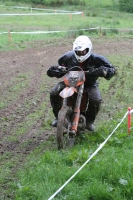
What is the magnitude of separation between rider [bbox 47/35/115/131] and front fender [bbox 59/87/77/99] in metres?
0.38

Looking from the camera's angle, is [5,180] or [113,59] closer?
[5,180]

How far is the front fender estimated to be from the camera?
22.6 feet

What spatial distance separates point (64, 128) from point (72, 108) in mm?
502

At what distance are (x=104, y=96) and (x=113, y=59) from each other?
580cm

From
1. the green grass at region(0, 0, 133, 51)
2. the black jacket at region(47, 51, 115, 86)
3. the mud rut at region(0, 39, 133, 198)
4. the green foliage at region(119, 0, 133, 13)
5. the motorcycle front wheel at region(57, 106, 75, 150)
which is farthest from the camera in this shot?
the green foliage at region(119, 0, 133, 13)

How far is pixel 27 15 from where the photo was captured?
113 ft

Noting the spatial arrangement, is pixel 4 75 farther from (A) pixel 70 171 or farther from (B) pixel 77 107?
(A) pixel 70 171

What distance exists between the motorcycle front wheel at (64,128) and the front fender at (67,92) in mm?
193

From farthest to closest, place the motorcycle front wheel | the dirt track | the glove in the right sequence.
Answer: the dirt track, the glove, the motorcycle front wheel

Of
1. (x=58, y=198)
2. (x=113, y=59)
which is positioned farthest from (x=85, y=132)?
(x=113, y=59)

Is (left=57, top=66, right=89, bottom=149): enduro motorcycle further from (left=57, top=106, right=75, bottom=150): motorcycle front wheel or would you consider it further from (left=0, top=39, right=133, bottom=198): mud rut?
(left=0, top=39, right=133, bottom=198): mud rut

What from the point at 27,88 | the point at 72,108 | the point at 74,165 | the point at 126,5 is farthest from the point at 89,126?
the point at 126,5

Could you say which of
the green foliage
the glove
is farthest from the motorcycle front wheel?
the green foliage

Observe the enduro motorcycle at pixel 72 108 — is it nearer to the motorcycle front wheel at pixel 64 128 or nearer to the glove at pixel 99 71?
the motorcycle front wheel at pixel 64 128
